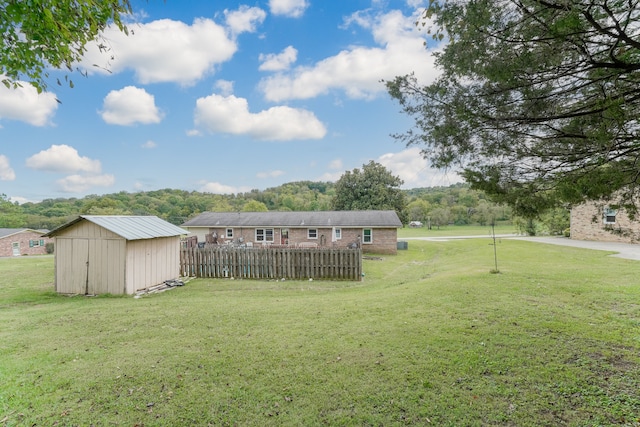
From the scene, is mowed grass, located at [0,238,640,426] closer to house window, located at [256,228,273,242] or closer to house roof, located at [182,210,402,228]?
house roof, located at [182,210,402,228]

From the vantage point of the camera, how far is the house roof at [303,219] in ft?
72.6

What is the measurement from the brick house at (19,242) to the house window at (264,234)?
27144mm

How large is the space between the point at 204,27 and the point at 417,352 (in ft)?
39.0

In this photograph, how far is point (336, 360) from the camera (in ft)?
13.5

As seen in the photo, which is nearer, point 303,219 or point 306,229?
point 306,229

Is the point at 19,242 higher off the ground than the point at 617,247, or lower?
higher

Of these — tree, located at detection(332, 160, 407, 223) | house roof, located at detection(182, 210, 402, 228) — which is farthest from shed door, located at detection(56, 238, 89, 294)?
tree, located at detection(332, 160, 407, 223)

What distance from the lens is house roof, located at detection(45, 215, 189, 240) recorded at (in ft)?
29.9

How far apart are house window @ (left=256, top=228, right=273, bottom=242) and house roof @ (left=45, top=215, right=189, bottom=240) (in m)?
12.0

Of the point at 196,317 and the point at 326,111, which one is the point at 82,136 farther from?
the point at 196,317

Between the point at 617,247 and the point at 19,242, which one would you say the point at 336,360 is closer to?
the point at 617,247

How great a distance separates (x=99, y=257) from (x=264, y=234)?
14.9 metres

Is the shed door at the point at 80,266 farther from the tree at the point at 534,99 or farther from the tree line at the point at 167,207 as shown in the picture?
the tree line at the point at 167,207

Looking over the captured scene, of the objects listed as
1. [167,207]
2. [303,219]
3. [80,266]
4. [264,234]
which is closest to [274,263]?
[80,266]
